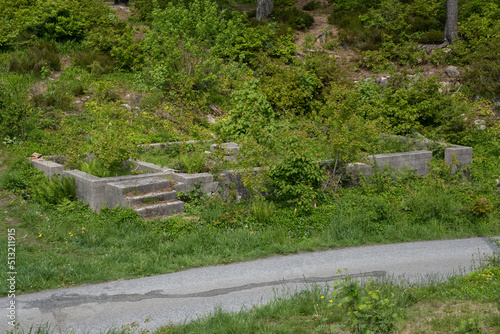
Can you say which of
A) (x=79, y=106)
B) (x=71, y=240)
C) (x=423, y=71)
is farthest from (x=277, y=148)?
(x=423, y=71)

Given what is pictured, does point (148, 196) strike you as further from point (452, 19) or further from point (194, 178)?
point (452, 19)

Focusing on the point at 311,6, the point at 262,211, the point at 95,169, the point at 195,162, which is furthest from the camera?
the point at 311,6

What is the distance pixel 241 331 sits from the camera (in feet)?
17.1

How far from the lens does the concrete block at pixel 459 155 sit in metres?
12.4

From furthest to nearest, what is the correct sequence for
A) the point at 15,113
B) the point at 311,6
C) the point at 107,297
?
the point at 311,6, the point at 15,113, the point at 107,297

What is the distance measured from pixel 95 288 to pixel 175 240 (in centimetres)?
184

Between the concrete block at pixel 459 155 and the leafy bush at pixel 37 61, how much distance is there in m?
12.9

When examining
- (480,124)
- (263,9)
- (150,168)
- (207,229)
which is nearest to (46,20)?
(263,9)

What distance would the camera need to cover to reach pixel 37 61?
17.0 meters

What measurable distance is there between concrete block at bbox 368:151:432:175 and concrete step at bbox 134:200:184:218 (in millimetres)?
4795

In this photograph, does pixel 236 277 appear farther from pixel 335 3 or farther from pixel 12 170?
pixel 335 3

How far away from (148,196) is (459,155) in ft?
26.1

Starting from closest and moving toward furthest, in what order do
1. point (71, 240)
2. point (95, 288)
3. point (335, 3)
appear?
point (95, 288) < point (71, 240) < point (335, 3)

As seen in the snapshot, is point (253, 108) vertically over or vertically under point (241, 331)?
over
